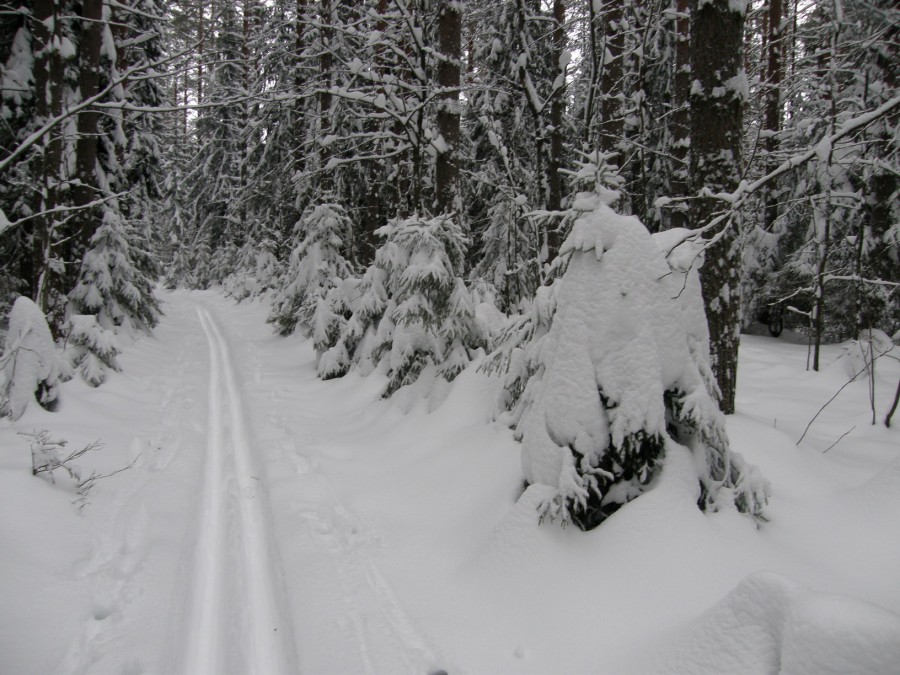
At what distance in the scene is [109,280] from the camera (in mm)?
12711

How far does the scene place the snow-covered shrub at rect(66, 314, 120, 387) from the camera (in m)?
9.08

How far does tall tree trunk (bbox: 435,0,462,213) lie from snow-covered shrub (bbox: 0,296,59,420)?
5.85m

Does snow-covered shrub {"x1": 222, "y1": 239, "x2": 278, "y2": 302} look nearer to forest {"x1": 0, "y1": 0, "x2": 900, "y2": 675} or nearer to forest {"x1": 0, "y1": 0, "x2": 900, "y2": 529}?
forest {"x1": 0, "y1": 0, "x2": 900, "y2": 529}

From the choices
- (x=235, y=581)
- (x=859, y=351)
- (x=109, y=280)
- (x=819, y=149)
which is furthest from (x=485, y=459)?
(x=109, y=280)

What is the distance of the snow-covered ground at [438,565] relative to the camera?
112 inches

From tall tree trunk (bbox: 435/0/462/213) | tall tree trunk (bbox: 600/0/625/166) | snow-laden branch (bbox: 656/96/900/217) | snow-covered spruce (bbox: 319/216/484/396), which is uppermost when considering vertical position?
tall tree trunk (bbox: 600/0/625/166)

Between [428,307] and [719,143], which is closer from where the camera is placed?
[719,143]

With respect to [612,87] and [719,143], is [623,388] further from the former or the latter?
[612,87]

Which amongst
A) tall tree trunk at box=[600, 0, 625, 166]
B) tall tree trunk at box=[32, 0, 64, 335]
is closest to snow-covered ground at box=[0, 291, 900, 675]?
tall tree trunk at box=[32, 0, 64, 335]

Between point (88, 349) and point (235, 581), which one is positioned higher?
point (88, 349)

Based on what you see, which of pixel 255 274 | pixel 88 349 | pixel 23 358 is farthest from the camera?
pixel 255 274

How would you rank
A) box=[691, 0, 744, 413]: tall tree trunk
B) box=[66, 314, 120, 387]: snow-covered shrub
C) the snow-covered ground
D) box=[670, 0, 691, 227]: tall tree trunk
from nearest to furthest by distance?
the snow-covered ground, box=[691, 0, 744, 413]: tall tree trunk, box=[66, 314, 120, 387]: snow-covered shrub, box=[670, 0, 691, 227]: tall tree trunk

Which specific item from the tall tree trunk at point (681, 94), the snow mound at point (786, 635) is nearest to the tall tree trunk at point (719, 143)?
the snow mound at point (786, 635)

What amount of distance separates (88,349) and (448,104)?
7.71 m
